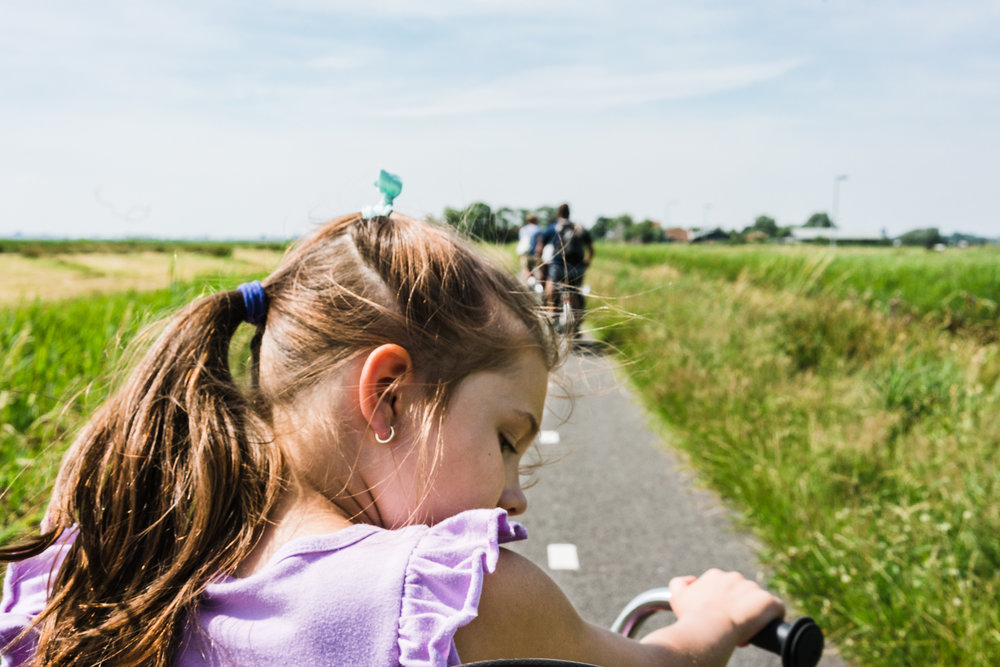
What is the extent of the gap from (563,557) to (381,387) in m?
2.73

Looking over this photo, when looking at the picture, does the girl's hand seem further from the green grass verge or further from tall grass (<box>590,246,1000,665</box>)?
the green grass verge

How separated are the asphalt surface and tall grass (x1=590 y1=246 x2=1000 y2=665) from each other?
0.59 feet

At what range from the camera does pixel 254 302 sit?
1.36 meters

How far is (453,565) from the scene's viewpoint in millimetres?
914

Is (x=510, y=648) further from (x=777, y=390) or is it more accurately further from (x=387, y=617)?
(x=777, y=390)

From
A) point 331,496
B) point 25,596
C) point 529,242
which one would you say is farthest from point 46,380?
point 529,242

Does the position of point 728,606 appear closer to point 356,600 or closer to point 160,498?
point 356,600

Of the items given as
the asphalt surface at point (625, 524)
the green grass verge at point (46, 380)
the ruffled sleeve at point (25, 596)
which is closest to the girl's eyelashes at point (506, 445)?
the ruffled sleeve at point (25, 596)

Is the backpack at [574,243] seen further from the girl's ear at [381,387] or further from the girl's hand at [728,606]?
the girl's ear at [381,387]

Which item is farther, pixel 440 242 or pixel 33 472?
pixel 33 472

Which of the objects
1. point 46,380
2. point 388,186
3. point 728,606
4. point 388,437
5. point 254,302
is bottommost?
point 46,380

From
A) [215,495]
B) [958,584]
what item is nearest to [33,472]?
[215,495]

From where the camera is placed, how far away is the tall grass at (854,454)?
8.27 ft

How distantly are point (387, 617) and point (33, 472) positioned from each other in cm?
→ 259
